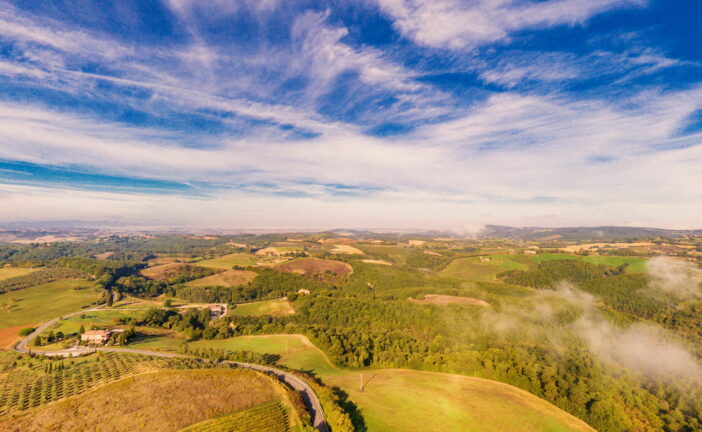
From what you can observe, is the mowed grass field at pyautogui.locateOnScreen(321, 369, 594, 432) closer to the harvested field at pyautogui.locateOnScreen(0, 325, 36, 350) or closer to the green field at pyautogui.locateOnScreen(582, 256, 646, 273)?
the harvested field at pyautogui.locateOnScreen(0, 325, 36, 350)

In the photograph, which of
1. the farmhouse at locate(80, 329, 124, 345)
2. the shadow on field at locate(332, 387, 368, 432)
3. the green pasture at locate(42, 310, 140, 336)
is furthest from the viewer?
the green pasture at locate(42, 310, 140, 336)

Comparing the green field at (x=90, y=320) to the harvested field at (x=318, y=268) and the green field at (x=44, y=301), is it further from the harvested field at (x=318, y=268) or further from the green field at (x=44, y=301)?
the harvested field at (x=318, y=268)

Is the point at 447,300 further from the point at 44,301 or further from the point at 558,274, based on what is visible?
the point at 44,301

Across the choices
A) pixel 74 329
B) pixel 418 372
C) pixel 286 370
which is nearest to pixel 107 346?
pixel 74 329

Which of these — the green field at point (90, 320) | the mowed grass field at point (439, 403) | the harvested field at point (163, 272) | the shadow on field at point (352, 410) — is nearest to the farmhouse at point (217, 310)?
the green field at point (90, 320)

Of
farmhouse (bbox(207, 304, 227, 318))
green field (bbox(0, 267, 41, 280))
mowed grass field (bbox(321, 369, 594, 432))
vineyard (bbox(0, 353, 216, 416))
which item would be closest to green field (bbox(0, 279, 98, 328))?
green field (bbox(0, 267, 41, 280))

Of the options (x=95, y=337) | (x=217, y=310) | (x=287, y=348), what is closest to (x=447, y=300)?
(x=287, y=348)

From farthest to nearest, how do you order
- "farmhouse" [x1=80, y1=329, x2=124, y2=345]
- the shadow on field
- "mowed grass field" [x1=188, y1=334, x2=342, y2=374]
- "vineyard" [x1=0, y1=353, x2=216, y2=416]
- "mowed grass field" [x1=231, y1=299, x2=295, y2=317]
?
1. "mowed grass field" [x1=231, y1=299, x2=295, y2=317]
2. "farmhouse" [x1=80, y1=329, x2=124, y2=345]
3. "mowed grass field" [x1=188, y1=334, x2=342, y2=374]
4. the shadow on field
5. "vineyard" [x1=0, y1=353, x2=216, y2=416]

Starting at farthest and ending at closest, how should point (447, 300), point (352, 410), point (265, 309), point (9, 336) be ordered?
point (265, 309)
point (447, 300)
point (9, 336)
point (352, 410)

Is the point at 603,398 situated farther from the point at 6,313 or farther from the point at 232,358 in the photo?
the point at 6,313
